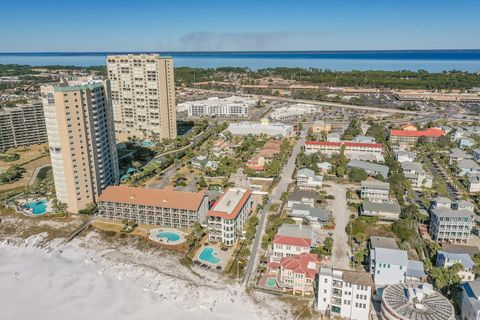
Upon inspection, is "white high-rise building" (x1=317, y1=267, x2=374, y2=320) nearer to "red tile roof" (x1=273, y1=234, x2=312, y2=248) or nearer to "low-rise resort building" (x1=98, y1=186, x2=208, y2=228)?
"red tile roof" (x1=273, y1=234, x2=312, y2=248)

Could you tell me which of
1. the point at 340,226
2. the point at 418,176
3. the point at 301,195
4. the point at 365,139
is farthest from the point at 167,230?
the point at 365,139

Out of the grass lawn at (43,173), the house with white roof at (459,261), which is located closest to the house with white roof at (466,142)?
the house with white roof at (459,261)

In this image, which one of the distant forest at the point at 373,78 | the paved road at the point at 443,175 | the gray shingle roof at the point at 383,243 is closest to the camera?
the gray shingle roof at the point at 383,243

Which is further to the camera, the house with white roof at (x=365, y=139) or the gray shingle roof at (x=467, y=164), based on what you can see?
the house with white roof at (x=365, y=139)

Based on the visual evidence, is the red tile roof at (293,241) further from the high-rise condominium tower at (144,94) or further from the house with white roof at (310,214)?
the high-rise condominium tower at (144,94)

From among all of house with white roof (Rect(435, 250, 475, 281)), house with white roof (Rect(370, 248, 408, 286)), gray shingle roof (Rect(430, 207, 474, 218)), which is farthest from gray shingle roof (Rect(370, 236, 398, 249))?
gray shingle roof (Rect(430, 207, 474, 218))

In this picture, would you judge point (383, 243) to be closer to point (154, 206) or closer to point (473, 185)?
point (154, 206)
